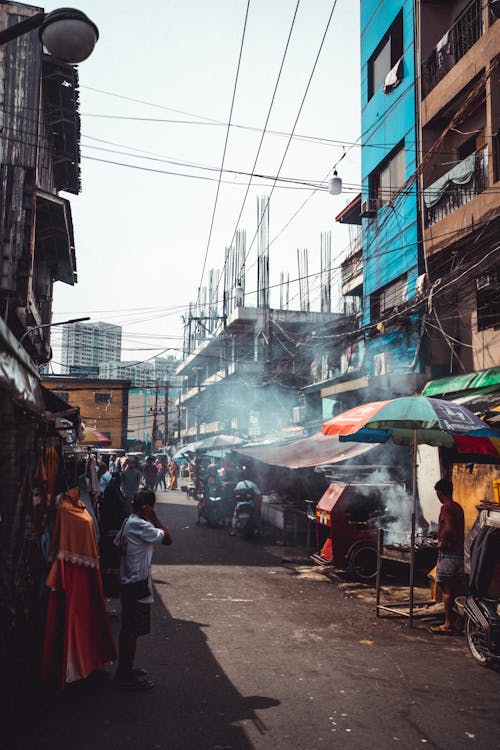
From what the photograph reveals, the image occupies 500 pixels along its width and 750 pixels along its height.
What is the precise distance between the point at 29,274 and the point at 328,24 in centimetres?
905

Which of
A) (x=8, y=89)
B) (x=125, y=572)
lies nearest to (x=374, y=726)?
(x=125, y=572)

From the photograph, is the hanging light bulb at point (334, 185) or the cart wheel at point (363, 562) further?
the hanging light bulb at point (334, 185)

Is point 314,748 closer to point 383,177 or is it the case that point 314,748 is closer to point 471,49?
point 471,49

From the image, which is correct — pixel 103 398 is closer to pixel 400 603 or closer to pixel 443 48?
pixel 443 48

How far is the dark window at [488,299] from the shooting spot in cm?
1324

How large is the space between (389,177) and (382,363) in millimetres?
6347

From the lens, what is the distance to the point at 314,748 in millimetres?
4230

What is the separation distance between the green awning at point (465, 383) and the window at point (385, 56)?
11605mm

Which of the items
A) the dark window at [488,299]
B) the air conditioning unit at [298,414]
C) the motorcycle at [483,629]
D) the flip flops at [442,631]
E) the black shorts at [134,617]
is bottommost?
the flip flops at [442,631]

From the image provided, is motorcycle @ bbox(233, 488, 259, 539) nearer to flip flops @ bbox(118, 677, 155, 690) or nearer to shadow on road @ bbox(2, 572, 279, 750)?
shadow on road @ bbox(2, 572, 279, 750)

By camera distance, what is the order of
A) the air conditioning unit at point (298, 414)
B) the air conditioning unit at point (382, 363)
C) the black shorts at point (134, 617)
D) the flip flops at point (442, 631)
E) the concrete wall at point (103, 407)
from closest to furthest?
the black shorts at point (134, 617), the flip flops at point (442, 631), the air conditioning unit at point (382, 363), the air conditioning unit at point (298, 414), the concrete wall at point (103, 407)

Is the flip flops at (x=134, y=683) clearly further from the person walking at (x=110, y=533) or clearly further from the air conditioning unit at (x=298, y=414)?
the air conditioning unit at (x=298, y=414)

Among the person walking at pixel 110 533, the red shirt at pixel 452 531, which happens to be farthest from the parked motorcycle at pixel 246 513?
the red shirt at pixel 452 531

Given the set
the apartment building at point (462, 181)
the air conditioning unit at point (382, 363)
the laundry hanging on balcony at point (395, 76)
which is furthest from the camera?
the air conditioning unit at point (382, 363)
